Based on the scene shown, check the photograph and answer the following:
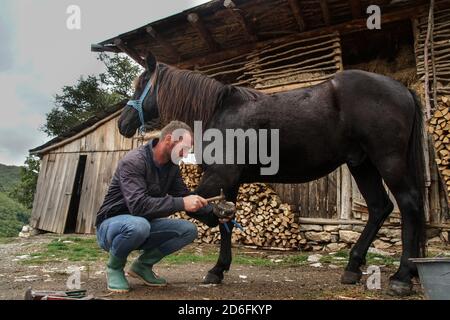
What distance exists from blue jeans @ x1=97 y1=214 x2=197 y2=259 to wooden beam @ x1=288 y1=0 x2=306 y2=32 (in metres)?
5.06

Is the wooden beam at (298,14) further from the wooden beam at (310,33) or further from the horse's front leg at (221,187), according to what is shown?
the horse's front leg at (221,187)

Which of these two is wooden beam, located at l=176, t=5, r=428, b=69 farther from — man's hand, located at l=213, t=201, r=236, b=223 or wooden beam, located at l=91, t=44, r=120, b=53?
man's hand, located at l=213, t=201, r=236, b=223

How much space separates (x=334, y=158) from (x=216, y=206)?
1396 millimetres

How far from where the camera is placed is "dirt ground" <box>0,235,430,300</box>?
308 centimetres

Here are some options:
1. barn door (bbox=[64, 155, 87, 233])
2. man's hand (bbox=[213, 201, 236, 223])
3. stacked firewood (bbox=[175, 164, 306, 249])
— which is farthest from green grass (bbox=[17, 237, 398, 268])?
barn door (bbox=[64, 155, 87, 233])

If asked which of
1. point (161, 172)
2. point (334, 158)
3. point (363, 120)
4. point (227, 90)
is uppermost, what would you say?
point (227, 90)

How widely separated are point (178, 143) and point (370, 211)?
2264 mm

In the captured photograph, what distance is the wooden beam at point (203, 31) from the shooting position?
720cm

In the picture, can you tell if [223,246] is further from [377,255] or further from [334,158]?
[377,255]

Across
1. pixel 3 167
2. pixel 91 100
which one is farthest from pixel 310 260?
pixel 3 167

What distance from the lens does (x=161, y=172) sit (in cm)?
322

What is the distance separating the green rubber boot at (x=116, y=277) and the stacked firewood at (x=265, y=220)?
432 cm

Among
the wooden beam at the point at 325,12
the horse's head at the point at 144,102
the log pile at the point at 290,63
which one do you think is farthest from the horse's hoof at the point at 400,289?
the wooden beam at the point at 325,12

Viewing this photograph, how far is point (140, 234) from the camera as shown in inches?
112
